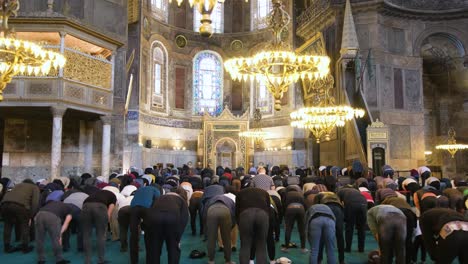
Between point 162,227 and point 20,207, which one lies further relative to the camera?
point 20,207

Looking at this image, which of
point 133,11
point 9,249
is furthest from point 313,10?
point 9,249

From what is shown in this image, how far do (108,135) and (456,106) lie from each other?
17287mm

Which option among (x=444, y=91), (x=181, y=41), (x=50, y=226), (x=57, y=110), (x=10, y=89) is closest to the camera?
(x=50, y=226)

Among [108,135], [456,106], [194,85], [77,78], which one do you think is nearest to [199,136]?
[194,85]

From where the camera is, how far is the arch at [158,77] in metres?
25.5

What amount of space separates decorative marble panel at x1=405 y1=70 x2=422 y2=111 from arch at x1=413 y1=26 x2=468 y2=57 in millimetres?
1082

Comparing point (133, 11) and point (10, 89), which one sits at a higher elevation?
point (133, 11)

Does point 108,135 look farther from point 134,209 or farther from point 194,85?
point 194,85

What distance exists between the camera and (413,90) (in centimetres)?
1992

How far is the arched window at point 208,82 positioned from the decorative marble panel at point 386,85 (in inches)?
474

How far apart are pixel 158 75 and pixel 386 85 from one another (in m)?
13.5

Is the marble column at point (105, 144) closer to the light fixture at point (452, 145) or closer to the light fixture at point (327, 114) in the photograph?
the light fixture at point (327, 114)

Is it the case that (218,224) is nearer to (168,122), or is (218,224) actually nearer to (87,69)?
(87,69)

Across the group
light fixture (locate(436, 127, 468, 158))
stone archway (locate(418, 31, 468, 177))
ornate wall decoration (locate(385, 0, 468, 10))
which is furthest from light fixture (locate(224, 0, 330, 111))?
light fixture (locate(436, 127, 468, 158))
